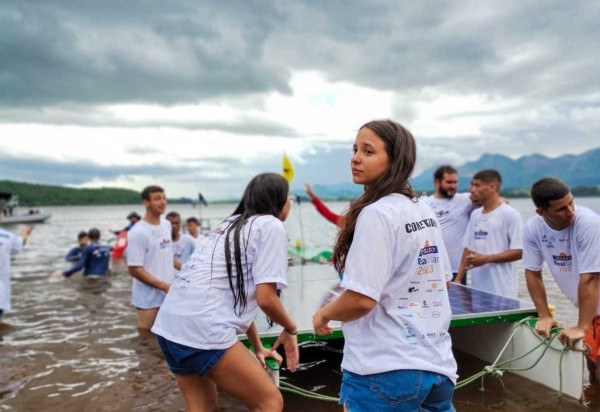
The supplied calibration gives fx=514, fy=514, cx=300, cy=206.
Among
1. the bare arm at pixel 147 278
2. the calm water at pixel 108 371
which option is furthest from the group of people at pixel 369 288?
the bare arm at pixel 147 278

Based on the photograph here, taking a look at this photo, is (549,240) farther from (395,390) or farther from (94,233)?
(94,233)

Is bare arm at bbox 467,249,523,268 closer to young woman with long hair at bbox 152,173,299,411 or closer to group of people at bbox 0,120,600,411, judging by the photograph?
group of people at bbox 0,120,600,411

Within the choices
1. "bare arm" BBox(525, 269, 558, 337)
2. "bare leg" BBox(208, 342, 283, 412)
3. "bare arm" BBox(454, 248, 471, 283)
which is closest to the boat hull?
"bare arm" BBox(454, 248, 471, 283)

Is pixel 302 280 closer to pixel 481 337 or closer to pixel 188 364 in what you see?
pixel 481 337

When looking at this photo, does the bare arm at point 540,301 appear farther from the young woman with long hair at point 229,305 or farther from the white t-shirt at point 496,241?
the young woman with long hair at point 229,305

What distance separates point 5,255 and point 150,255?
2734mm

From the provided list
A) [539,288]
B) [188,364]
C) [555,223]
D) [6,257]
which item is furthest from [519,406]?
[6,257]

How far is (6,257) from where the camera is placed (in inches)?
320

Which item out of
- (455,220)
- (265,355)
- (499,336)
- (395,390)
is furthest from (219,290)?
(455,220)

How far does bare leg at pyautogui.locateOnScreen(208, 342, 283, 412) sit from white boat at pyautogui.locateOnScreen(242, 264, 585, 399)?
154 cm

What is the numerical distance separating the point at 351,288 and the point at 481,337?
475 cm

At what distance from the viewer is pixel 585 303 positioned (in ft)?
14.8

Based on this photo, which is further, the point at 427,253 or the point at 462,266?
the point at 462,266

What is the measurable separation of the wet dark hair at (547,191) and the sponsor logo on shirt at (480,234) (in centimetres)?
212
